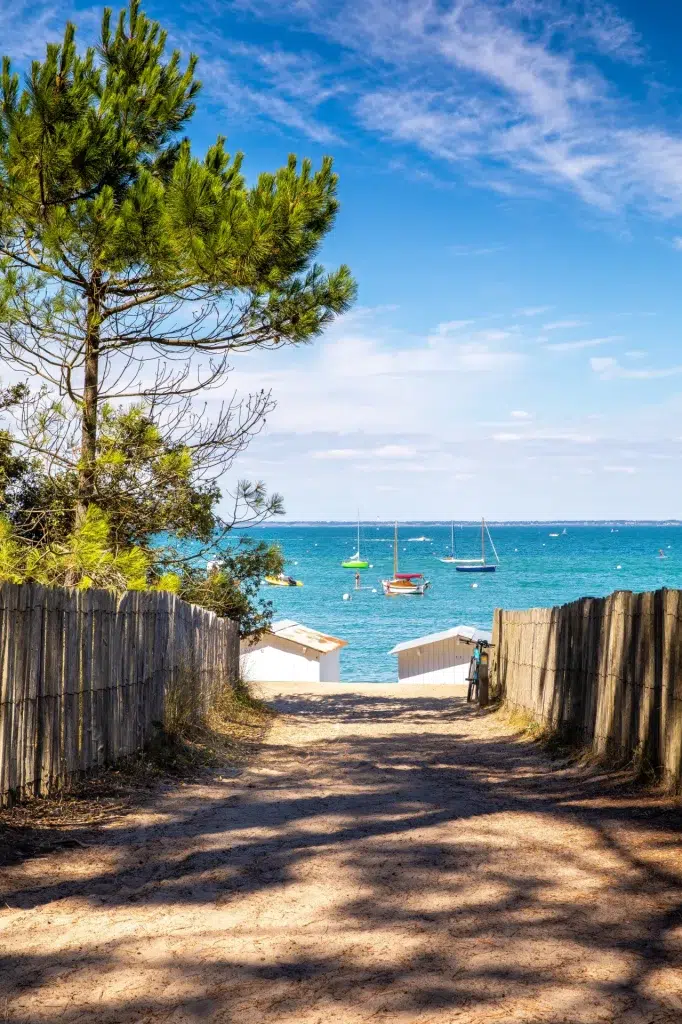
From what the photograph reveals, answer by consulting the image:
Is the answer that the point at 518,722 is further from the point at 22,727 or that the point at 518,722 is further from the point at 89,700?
the point at 22,727

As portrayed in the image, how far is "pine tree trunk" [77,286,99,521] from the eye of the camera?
38.7ft

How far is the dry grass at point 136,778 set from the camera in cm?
600

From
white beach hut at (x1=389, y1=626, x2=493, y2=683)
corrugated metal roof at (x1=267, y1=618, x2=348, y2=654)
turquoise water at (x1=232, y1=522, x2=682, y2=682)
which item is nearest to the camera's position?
corrugated metal roof at (x1=267, y1=618, x2=348, y2=654)

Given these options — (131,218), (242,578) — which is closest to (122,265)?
(131,218)

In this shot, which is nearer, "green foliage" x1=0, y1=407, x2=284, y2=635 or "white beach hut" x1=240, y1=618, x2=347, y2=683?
"green foliage" x1=0, y1=407, x2=284, y2=635

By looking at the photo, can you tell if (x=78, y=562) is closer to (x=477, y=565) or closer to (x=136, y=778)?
(x=136, y=778)

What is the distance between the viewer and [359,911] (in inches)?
182

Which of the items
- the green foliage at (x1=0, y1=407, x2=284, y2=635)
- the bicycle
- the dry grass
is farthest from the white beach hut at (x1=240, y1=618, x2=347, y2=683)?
the dry grass

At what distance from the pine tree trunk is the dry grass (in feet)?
9.01

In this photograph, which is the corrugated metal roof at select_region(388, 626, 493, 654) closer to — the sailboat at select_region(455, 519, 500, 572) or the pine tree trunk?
the pine tree trunk

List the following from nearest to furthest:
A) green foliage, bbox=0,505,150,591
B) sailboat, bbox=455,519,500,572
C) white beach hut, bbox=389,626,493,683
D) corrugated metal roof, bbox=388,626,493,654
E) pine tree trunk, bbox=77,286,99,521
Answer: green foliage, bbox=0,505,150,591
pine tree trunk, bbox=77,286,99,521
corrugated metal roof, bbox=388,626,493,654
white beach hut, bbox=389,626,493,683
sailboat, bbox=455,519,500,572

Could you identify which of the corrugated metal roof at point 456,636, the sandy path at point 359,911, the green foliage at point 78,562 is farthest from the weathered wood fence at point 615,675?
the corrugated metal roof at point 456,636

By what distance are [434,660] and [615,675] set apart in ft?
87.6

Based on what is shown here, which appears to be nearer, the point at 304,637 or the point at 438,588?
the point at 304,637
